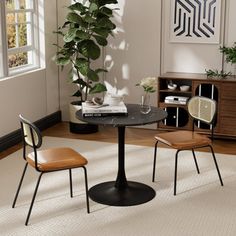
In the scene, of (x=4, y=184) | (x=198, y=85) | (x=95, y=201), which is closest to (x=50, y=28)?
(x=198, y=85)

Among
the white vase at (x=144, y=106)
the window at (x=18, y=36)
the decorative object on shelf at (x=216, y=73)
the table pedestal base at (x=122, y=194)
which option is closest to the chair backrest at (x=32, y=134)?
the table pedestal base at (x=122, y=194)

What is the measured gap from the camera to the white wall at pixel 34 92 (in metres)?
5.31

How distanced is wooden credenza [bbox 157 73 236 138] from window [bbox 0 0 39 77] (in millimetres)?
1668

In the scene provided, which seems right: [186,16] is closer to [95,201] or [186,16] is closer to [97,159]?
[97,159]

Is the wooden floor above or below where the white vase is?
below

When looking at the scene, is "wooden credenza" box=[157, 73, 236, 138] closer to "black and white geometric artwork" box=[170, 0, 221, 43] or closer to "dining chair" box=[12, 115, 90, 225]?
"black and white geometric artwork" box=[170, 0, 221, 43]

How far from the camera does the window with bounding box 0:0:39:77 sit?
5311 millimetres

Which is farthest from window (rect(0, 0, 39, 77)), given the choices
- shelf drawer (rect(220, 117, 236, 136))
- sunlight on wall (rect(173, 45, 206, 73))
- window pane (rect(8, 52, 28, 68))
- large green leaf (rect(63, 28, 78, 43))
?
shelf drawer (rect(220, 117, 236, 136))

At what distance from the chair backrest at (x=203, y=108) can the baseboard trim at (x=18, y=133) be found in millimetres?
2110

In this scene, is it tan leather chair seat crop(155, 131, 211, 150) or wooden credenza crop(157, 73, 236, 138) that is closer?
tan leather chair seat crop(155, 131, 211, 150)

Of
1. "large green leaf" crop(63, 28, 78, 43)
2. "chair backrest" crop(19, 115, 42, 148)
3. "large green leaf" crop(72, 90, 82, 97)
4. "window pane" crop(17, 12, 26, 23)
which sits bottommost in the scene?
"large green leaf" crop(72, 90, 82, 97)

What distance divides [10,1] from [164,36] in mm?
1931

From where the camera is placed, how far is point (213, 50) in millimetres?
5898

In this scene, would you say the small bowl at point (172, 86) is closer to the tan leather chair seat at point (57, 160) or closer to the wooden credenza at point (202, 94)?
the wooden credenza at point (202, 94)
